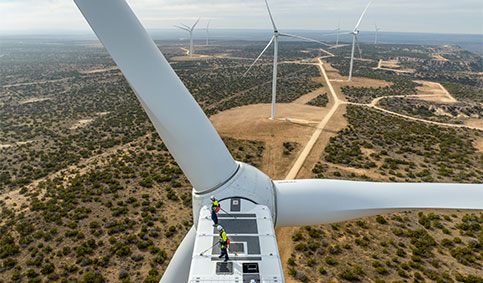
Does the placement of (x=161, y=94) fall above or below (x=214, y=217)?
above

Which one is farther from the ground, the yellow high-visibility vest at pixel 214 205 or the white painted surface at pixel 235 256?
the yellow high-visibility vest at pixel 214 205

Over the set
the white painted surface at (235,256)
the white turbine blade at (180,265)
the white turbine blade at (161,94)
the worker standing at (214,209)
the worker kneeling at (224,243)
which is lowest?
the white turbine blade at (180,265)

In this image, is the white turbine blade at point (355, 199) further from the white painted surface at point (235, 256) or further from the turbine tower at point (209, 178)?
the white painted surface at point (235, 256)

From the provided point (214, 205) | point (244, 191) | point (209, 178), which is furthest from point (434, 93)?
point (214, 205)

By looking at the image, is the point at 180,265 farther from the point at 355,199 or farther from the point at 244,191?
the point at 355,199

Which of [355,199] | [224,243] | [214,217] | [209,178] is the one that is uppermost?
[209,178]

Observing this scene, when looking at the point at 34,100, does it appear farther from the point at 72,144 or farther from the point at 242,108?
the point at 242,108

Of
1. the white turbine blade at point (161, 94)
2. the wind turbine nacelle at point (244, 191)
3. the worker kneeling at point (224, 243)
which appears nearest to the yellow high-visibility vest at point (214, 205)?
the wind turbine nacelle at point (244, 191)

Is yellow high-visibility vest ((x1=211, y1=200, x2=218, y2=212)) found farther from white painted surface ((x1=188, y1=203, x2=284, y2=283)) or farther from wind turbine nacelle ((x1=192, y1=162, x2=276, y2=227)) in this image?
wind turbine nacelle ((x1=192, y1=162, x2=276, y2=227))
